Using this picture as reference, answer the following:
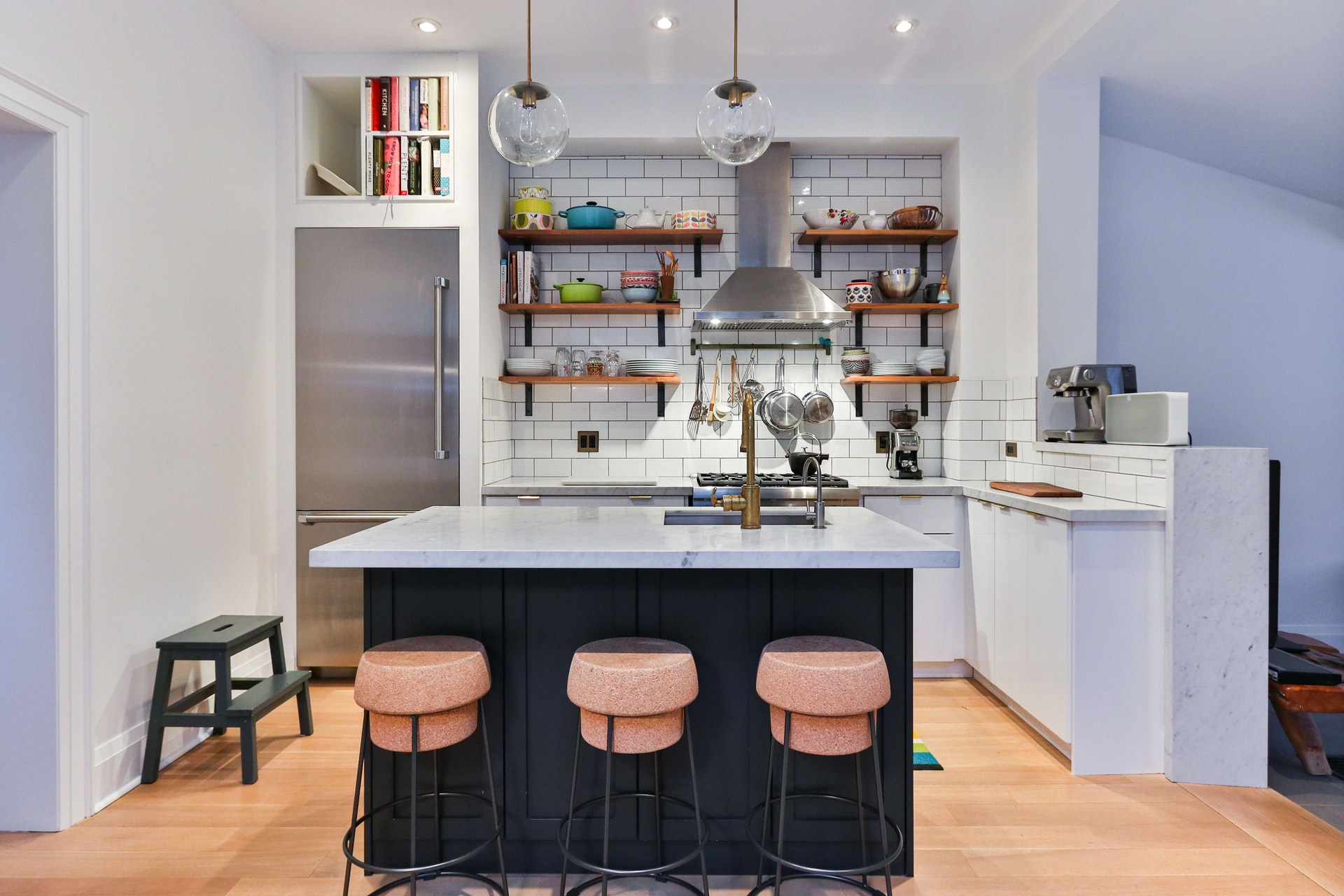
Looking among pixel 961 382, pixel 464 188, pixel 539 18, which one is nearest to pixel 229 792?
pixel 464 188

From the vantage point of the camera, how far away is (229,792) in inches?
98.0

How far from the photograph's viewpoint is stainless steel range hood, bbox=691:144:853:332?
3.62m

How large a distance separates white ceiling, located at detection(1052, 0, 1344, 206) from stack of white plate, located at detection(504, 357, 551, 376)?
2.76m

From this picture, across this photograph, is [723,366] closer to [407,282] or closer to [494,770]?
[407,282]

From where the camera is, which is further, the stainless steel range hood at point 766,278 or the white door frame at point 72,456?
the stainless steel range hood at point 766,278

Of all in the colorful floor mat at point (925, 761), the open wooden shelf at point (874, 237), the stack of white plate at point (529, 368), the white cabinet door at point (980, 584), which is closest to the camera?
the colorful floor mat at point (925, 761)

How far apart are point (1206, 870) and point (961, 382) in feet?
7.75

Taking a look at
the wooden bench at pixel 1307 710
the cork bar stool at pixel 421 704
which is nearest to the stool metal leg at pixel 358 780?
the cork bar stool at pixel 421 704

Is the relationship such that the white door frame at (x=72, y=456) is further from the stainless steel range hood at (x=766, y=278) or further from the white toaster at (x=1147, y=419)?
the white toaster at (x=1147, y=419)

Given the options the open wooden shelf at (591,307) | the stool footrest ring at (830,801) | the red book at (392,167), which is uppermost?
the red book at (392,167)

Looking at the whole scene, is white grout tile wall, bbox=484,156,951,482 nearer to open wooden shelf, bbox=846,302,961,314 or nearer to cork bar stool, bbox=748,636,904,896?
open wooden shelf, bbox=846,302,961,314

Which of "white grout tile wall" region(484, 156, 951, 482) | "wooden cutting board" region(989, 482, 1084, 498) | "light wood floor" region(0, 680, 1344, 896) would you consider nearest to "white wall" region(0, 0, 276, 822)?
"light wood floor" region(0, 680, 1344, 896)

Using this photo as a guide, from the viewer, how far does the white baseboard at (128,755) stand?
7.85ft

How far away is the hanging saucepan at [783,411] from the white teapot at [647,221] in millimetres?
1089
